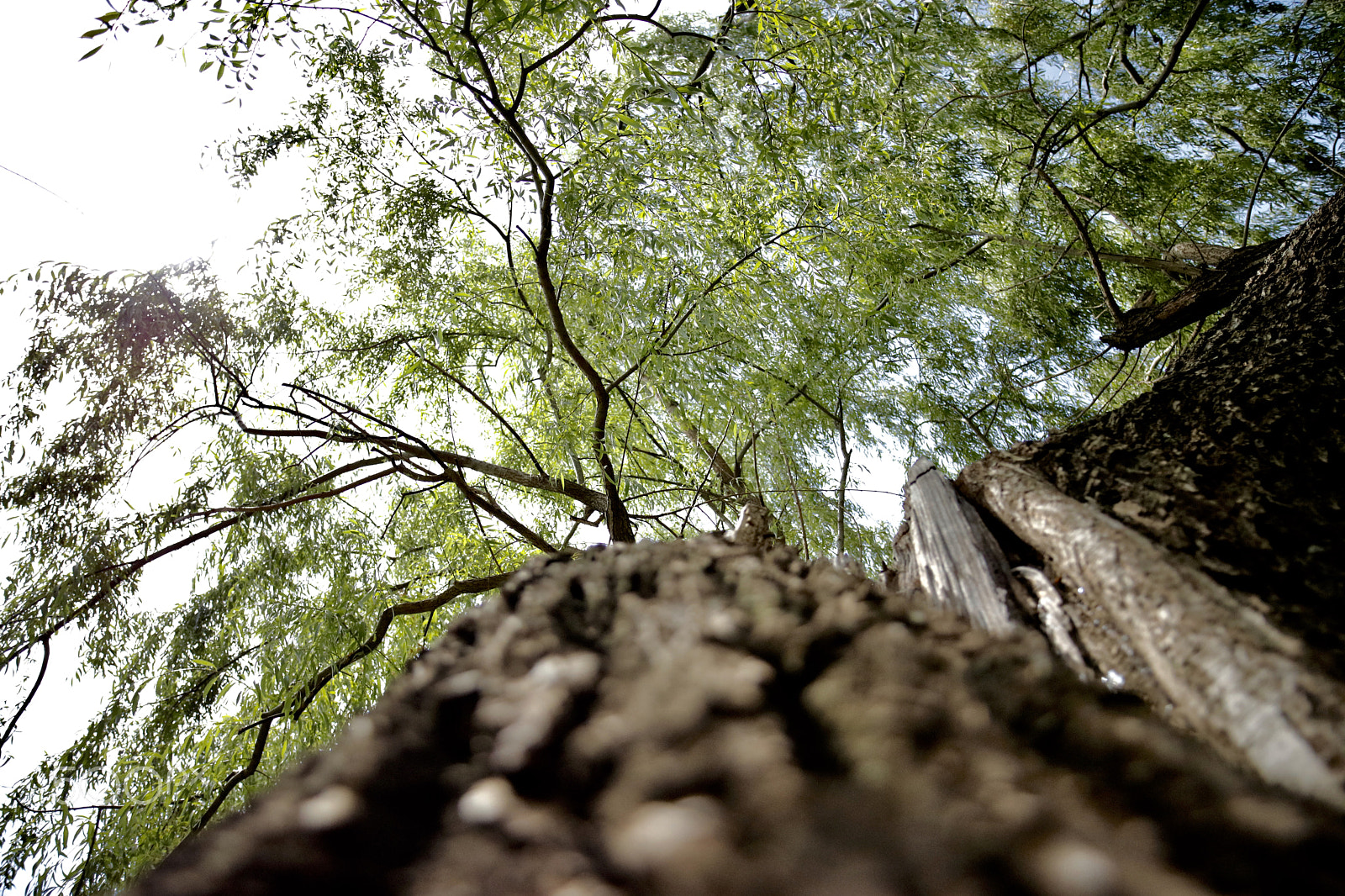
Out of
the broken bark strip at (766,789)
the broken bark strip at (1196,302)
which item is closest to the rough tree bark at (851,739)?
the broken bark strip at (766,789)

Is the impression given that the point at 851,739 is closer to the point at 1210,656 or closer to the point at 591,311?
the point at 1210,656

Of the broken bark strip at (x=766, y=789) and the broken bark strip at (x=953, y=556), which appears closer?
the broken bark strip at (x=766, y=789)

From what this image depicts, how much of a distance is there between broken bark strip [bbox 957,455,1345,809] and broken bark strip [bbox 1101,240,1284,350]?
229 centimetres

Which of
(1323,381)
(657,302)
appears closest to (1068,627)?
(1323,381)

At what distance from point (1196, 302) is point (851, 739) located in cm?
299

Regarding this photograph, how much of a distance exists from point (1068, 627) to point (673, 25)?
3964 mm

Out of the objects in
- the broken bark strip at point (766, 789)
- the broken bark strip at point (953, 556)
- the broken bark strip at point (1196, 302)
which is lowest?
the broken bark strip at point (766, 789)

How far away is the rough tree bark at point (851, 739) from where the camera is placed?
0.99ft

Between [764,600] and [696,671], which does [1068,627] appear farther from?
[696,671]

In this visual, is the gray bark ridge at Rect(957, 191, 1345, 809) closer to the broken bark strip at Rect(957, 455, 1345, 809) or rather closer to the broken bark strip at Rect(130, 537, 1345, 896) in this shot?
the broken bark strip at Rect(957, 455, 1345, 809)

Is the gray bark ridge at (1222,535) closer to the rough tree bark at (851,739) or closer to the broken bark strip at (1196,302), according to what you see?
the rough tree bark at (851,739)

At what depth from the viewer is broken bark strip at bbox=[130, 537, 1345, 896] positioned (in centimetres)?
29

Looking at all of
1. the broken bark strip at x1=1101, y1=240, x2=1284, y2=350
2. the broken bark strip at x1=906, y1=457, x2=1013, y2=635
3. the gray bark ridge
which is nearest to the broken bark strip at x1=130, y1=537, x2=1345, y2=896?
the gray bark ridge

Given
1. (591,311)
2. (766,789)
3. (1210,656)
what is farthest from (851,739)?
(591,311)
